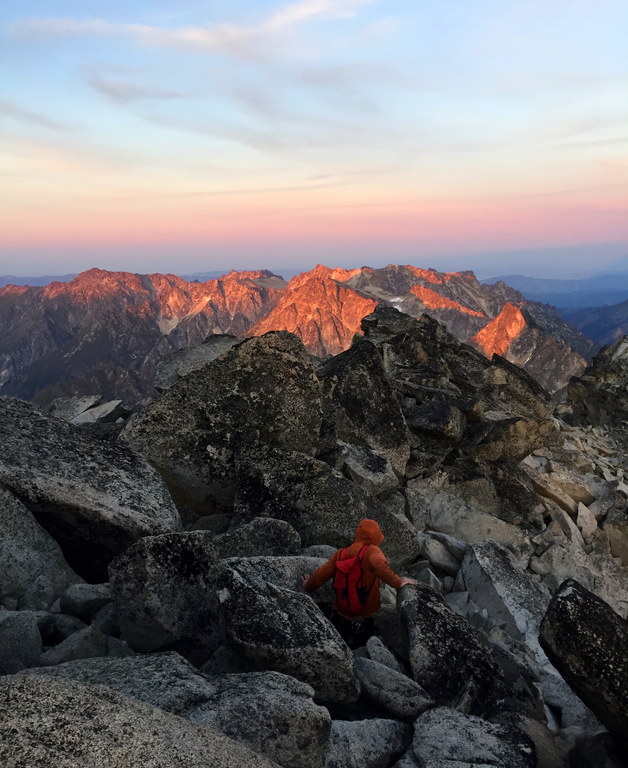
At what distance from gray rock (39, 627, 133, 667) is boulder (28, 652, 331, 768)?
1.80 ft

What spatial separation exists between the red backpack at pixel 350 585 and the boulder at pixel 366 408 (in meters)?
7.16

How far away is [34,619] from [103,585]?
60.6 inches

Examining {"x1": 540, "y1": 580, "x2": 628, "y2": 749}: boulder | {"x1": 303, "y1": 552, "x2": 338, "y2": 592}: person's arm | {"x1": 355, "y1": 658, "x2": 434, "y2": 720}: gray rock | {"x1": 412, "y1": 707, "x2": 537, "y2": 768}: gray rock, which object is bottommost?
{"x1": 412, "y1": 707, "x2": 537, "y2": 768}: gray rock

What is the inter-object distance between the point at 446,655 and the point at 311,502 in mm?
4286

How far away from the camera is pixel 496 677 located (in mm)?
9133

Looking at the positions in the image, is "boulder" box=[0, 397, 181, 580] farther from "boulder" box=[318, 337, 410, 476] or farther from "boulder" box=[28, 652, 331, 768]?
"boulder" box=[318, 337, 410, 476]

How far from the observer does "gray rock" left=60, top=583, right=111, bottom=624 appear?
29.6ft

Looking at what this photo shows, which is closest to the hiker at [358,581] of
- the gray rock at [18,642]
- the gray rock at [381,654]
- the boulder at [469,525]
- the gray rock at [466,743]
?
the gray rock at [381,654]

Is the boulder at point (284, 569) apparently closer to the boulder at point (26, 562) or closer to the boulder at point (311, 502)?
the boulder at point (311, 502)

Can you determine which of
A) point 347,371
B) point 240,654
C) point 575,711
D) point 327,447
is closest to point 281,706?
point 240,654

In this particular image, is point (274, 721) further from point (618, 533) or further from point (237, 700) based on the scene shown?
point (618, 533)

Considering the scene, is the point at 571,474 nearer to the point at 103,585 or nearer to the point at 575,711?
the point at 575,711

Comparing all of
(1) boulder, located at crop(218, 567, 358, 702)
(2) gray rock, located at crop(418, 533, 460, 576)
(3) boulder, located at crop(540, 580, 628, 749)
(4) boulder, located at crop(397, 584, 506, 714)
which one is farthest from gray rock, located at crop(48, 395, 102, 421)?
(3) boulder, located at crop(540, 580, 628, 749)

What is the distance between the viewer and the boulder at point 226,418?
13297 millimetres
